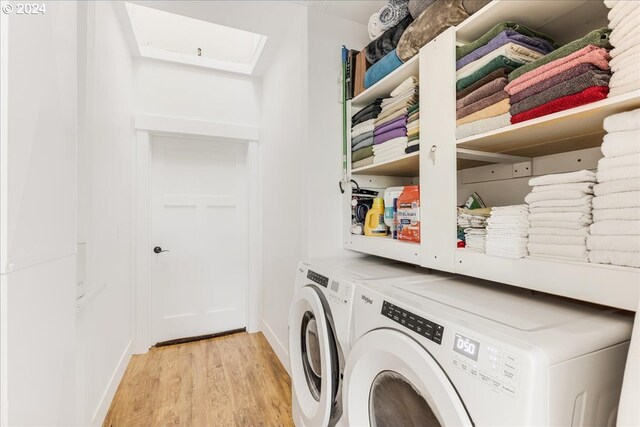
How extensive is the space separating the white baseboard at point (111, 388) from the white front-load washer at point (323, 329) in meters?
1.10

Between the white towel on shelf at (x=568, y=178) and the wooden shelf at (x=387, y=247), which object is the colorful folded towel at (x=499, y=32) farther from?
the wooden shelf at (x=387, y=247)

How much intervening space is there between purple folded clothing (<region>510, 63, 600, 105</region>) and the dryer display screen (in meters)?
0.78

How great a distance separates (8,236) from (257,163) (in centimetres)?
238

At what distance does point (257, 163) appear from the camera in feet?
9.36

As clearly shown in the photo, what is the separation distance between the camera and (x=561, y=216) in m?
0.81

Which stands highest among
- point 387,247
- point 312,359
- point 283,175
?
point 283,175

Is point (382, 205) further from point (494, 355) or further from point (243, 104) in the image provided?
point (243, 104)

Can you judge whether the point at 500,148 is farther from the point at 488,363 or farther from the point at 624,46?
the point at 488,363

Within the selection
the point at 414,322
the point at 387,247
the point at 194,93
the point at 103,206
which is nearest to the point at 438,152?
the point at 387,247

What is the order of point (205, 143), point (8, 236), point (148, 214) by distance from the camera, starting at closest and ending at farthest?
point (8, 236), point (148, 214), point (205, 143)

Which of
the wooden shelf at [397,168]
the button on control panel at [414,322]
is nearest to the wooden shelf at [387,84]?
the wooden shelf at [397,168]

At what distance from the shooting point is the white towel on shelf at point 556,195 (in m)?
0.78

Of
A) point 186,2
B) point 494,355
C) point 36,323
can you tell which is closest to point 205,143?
point 186,2

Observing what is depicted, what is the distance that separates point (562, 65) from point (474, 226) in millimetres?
573
